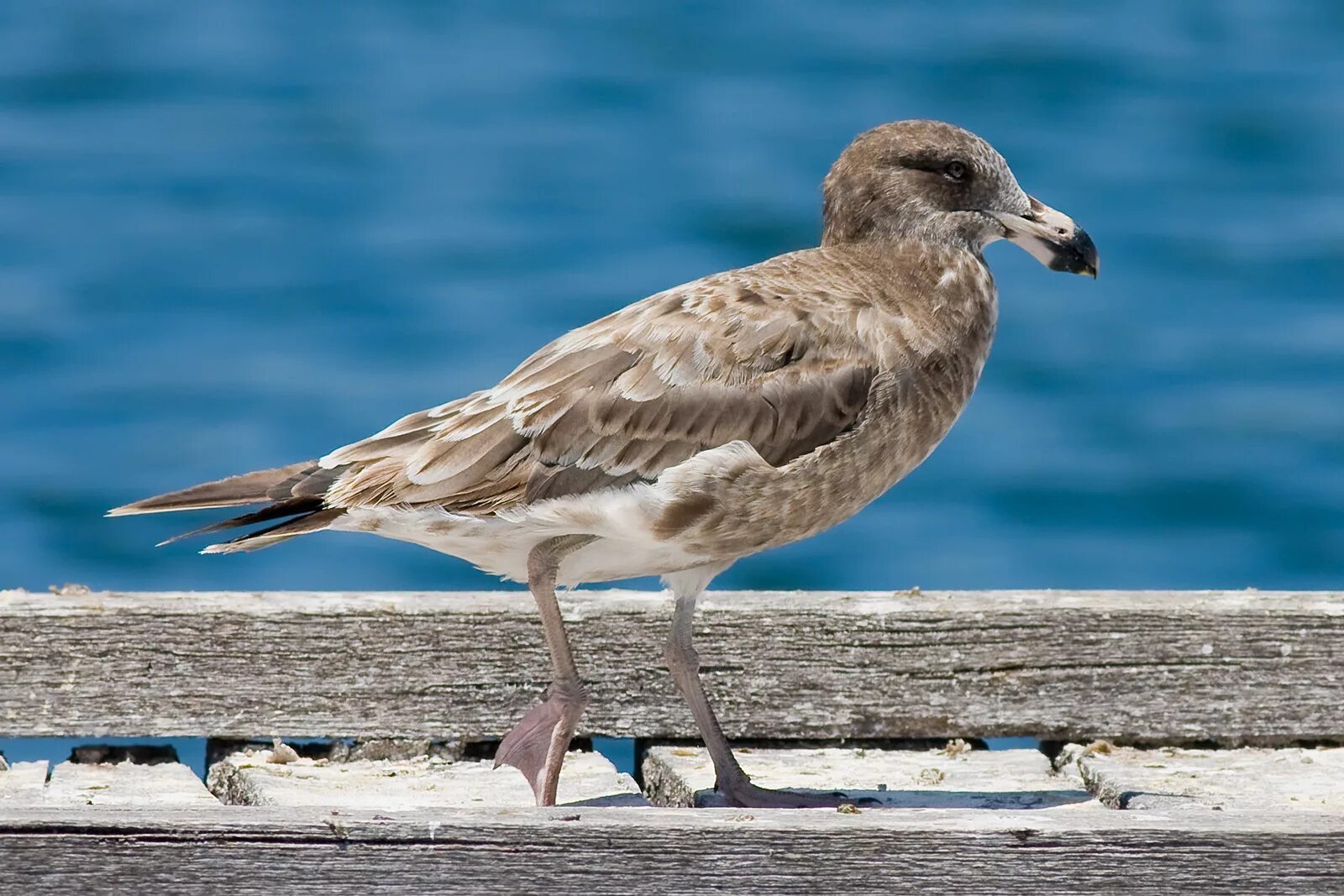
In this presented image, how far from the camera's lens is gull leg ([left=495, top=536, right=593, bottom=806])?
12.1 ft

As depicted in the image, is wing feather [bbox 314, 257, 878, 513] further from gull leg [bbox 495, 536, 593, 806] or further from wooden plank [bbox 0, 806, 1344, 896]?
wooden plank [bbox 0, 806, 1344, 896]

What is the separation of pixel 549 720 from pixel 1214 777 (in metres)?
1.28

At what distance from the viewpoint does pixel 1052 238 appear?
14.5 ft

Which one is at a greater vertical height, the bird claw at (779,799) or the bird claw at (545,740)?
the bird claw at (545,740)

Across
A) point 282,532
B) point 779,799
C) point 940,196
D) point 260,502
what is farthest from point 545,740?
point 940,196

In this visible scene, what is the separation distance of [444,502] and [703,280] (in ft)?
2.31

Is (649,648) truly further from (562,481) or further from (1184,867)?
(1184,867)

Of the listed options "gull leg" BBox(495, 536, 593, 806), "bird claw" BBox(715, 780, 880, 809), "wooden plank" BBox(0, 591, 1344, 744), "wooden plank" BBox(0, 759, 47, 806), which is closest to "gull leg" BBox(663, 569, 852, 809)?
"bird claw" BBox(715, 780, 880, 809)

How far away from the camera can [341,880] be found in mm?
2664

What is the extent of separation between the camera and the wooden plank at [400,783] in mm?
3760

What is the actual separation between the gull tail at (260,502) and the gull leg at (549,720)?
1.57 ft

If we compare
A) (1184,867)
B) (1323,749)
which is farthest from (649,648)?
(1184,867)

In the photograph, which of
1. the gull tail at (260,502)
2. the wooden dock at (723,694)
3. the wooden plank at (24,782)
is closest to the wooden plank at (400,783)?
the wooden dock at (723,694)

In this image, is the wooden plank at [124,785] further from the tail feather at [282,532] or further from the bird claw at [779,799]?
the bird claw at [779,799]
